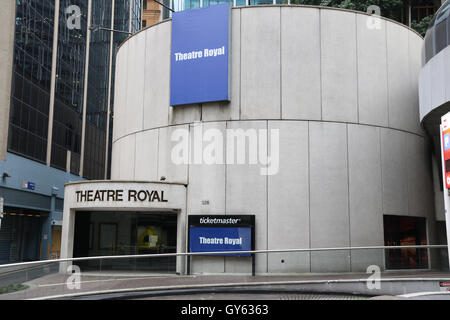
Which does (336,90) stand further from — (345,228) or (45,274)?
(45,274)

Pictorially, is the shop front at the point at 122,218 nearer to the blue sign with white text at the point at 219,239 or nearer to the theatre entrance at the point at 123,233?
the theatre entrance at the point at 123,233

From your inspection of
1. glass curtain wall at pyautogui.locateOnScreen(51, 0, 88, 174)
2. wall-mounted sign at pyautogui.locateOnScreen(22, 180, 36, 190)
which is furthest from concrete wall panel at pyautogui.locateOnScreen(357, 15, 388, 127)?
glass curtain wall at pyautogui.locateOnScreen(51, 0, 88, 174)

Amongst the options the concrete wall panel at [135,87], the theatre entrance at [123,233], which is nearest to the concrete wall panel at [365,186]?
the theatre entrance at [123,233]

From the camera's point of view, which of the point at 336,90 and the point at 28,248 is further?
the point at 28,248

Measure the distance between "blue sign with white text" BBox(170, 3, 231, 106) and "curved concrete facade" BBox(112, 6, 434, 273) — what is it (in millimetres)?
460

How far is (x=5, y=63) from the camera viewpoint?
3412 centimetres

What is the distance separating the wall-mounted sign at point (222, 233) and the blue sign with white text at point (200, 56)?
206 inches

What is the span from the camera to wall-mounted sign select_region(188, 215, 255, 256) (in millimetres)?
20078

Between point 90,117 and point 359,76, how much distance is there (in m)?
37.3

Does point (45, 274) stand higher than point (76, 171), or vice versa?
point (76, 171)

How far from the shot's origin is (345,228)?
20.6 m

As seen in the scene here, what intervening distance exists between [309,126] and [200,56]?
5.75 meters

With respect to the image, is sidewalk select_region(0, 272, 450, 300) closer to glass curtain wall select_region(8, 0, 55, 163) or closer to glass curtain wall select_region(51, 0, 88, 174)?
glass curtain wall select_region(8, 0, 55, 163)
